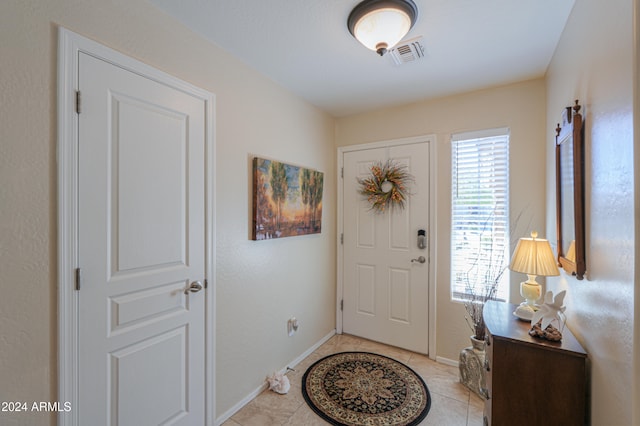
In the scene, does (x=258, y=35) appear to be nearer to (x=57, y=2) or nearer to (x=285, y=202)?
(x=57, y=2)

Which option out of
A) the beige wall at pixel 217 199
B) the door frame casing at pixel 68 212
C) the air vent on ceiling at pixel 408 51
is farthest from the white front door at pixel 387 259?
the door frame casing at pixel 68 212

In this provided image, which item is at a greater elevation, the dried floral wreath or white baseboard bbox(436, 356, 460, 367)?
the dried floral wreath

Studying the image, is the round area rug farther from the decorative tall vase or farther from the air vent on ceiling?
the air vent on ceiling

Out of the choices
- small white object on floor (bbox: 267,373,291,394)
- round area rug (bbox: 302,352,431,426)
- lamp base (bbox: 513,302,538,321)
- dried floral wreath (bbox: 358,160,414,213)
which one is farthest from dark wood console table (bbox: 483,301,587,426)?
dried floral wreath (bbox: 358,160,414,213)

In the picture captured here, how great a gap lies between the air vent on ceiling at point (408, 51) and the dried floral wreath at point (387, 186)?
3.43 feet

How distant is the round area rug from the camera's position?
6.34 feet

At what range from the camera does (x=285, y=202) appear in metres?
2.43

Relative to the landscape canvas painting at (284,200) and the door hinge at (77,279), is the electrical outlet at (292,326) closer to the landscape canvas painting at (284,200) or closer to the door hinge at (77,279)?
the landscape canvas painting at (284,200)

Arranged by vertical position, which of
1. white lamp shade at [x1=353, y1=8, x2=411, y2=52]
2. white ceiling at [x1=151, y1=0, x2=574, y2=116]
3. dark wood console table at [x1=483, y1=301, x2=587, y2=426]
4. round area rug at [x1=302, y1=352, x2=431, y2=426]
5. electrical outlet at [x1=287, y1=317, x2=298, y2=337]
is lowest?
round area rug at [x1=302, y1=352, x2=431, y2=426]

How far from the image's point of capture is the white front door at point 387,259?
9.03 ft

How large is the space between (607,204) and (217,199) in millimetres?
1935

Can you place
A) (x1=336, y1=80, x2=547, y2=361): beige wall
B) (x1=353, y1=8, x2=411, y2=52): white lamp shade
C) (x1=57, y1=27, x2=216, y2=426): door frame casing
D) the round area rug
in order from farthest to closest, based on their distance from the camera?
(x1=336, y1=80, x2=547, y2=361): beige wall
the round area rug
(x1=353, y1=8, x2=411, y2=52): white lamp shade
(x1=57, y1=27, x2=216, y2=426): door frame casing

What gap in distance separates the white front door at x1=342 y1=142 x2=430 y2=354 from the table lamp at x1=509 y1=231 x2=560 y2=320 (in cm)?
105

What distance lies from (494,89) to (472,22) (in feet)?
3.35
